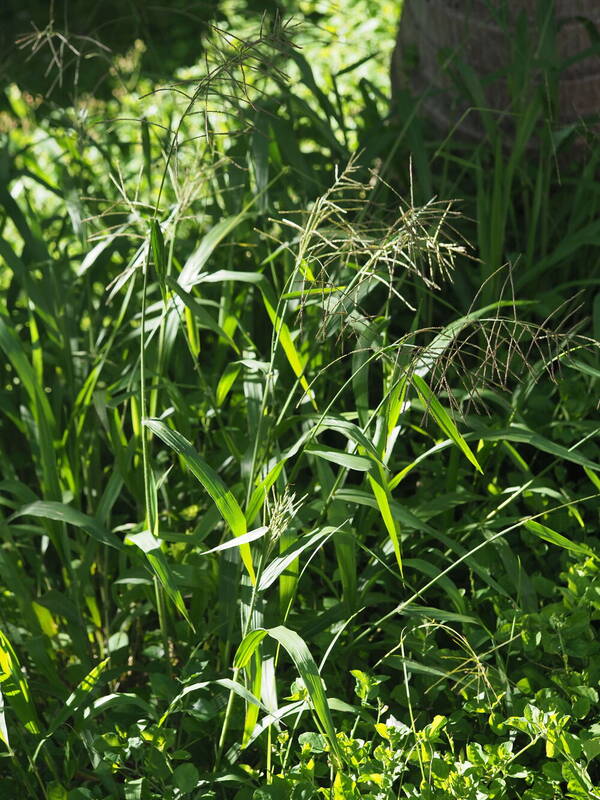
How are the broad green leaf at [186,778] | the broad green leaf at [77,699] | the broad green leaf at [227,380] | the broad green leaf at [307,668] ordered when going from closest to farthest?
1. the broad green leaf at [307,668]
2. the broad green leaf at [186,778]
3. the broad green leaf at [77,699]
4. the broad green leaf at [227,380]

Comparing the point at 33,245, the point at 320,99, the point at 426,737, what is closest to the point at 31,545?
the point at 33,245

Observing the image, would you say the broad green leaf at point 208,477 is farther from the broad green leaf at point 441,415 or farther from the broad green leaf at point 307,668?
the broad green leaf at point 441,415

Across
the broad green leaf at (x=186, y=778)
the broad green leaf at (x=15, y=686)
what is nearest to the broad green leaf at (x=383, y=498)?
the broad green leaf at (x=186, y=778)

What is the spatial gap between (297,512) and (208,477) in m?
0.34

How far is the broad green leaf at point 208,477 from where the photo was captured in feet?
4.29

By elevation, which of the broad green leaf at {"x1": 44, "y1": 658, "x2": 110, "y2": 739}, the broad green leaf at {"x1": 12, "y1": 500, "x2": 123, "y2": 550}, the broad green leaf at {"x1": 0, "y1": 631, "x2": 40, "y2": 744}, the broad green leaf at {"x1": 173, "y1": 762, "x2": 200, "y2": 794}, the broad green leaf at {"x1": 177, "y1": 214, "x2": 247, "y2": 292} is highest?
the broad green leaf at {"x1": 177, "y1": 214, "x2": 247, "y2": 292}

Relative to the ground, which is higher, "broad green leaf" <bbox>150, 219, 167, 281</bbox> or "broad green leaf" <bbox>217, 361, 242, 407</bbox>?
"broad green leaf" <bbox>150, 219, 167, 281</bbox>

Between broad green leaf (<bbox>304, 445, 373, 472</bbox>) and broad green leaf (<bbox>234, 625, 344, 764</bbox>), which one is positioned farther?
broad green leaf (<bbox>304, 445, 373, 472</bbox>)

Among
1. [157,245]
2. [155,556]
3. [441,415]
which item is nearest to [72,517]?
[155,556]

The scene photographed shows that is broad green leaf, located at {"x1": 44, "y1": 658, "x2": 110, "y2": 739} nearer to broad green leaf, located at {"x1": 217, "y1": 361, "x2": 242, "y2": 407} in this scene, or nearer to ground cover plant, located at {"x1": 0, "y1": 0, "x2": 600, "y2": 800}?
ground cover plant, located at {"x1": 0, "y1": 0, "x2": 600, "y2": 800}

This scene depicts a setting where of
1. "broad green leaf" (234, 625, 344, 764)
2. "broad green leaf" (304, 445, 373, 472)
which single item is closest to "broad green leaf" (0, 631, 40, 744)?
"broad green leaf" (234, 625, 344, 764)

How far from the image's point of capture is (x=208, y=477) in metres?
1.31

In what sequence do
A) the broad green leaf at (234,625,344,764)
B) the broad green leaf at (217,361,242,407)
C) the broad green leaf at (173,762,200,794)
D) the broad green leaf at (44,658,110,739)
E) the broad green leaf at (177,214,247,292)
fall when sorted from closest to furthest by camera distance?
the broad green leaf at (234,625,344,764) → the broad green leaf at (173,762,200,794) → the broad green leaf at (44,658,110,739) → the broad green leaf at (217,361,242,407) → the broad green leaf at (177,214,247,292)

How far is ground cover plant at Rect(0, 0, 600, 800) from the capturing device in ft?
4.44
